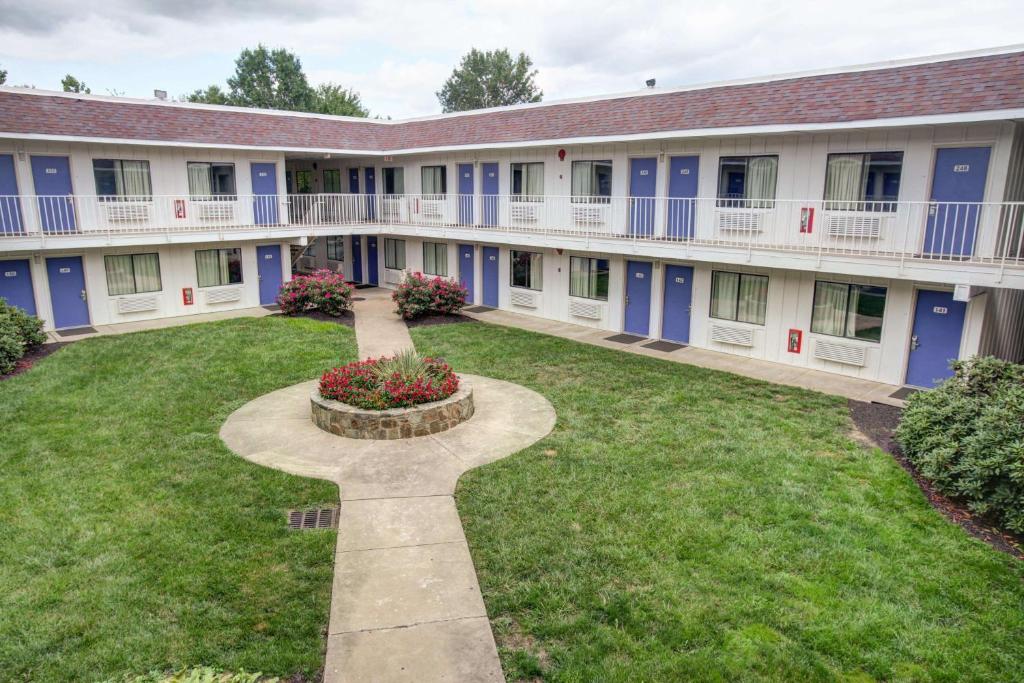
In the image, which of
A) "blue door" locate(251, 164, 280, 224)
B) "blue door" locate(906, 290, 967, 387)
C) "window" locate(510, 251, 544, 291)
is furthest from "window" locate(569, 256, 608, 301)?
"blue door" locate(251, 164, 280, 224)

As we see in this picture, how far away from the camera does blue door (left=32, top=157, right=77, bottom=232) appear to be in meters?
18.1

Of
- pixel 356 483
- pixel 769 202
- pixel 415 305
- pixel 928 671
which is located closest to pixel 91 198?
pixel 415 305

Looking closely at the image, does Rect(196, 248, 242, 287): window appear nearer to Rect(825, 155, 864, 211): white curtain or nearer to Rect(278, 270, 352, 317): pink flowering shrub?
Rect(278, 270, 352, 317): pink flowering shrub

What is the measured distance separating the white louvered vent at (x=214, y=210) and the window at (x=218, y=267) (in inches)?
42.8

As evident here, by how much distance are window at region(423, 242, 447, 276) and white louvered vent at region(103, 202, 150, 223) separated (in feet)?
30.5

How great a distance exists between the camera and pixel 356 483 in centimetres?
940

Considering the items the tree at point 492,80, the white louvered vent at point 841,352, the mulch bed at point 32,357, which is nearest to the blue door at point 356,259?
the mulch bed at point 32,357

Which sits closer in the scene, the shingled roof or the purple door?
the shingled roof

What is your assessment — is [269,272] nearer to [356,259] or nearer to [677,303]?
[356,259]

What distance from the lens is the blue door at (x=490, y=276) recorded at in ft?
74.6

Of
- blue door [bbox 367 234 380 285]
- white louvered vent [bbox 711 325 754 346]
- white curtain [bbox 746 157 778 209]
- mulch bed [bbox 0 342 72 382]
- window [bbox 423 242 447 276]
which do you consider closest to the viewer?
mulch bed [bbox 0 342 72 382]

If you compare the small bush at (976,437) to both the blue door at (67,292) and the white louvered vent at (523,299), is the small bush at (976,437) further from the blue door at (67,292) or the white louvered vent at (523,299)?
the blue door at (67,292)

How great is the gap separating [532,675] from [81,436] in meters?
8.87

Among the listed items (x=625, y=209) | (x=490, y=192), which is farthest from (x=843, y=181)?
(x=490, y=192)
